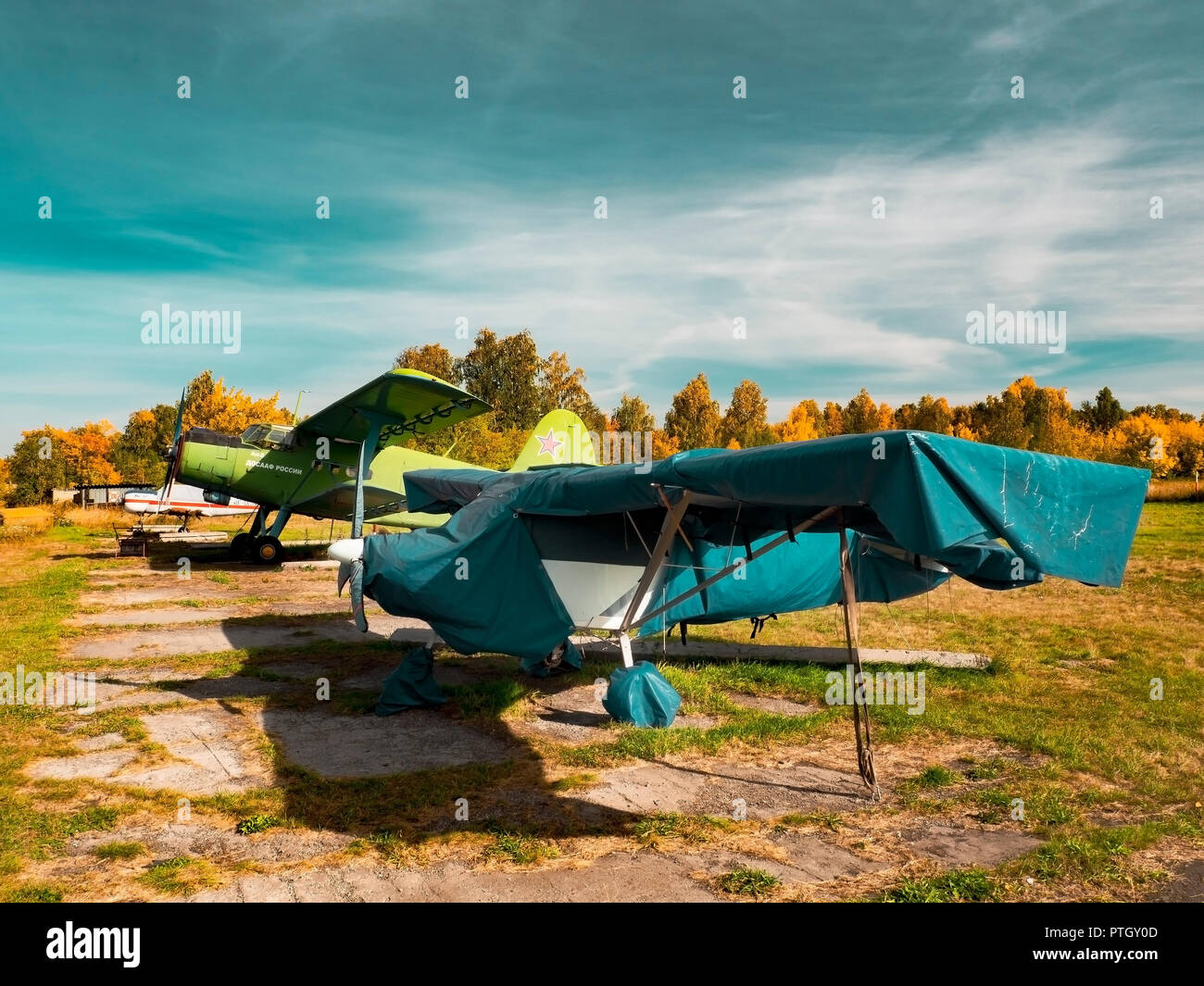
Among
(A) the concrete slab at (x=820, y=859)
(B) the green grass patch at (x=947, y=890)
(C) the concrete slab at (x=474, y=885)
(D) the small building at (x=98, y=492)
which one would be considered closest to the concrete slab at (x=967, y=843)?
(B) the green grass patch at (x=947, y=890)

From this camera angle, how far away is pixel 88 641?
12.8 meters

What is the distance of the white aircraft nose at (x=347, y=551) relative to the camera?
7.60 m

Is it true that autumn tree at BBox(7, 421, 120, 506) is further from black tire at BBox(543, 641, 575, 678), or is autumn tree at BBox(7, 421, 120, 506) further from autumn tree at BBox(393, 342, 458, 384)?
black tire at BBox(543, 641, 575, 678)

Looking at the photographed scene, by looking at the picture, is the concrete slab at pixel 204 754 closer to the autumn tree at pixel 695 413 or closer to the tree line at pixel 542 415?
the tree line at pixel 542 415

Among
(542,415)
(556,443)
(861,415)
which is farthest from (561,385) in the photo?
(556,443)

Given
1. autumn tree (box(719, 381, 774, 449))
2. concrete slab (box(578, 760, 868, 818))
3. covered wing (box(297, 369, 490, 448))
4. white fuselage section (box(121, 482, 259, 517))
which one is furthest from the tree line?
concrete slab (box(578, 760, 868, 818))

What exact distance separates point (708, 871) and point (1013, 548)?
104 inches

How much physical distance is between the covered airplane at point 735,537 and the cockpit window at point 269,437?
509 inches

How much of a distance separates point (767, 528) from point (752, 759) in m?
2.23

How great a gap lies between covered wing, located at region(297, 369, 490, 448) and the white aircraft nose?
156 inches

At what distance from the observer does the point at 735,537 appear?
28.1ft

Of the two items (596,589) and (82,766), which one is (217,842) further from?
(596,589)

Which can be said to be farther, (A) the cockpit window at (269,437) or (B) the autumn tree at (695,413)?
(B) the autumn tree at (695,413)
